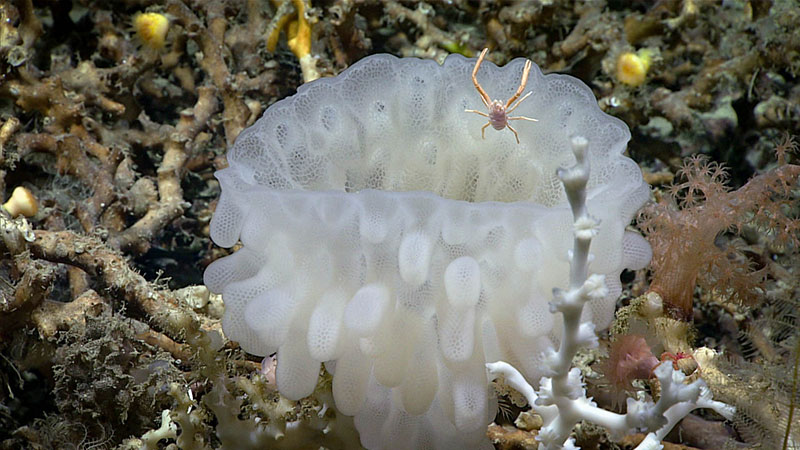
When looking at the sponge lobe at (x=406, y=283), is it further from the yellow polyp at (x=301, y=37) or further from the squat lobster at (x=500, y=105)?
the yellow polyp at (x=301, y=37)

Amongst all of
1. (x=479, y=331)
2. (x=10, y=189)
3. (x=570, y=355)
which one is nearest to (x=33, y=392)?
(x=10, y=189)

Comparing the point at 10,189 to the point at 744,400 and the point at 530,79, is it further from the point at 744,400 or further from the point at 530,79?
the point at 744,400

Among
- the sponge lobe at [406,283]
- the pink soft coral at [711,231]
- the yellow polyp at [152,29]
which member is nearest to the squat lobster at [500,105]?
the sponge lobe at [406,283]

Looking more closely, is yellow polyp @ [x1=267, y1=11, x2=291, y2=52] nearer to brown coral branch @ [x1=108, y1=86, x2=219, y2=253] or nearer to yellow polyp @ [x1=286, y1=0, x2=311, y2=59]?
yellow polyp @ [x1=286, y1=0, x2=311, y2=59]

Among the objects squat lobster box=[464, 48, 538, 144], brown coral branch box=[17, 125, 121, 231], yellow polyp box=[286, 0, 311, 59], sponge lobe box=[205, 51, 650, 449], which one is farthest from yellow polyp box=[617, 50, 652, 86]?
brown coral branch box=[17, 125, 121, 231]

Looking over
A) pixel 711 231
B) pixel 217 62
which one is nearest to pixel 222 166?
pixel 217 62
